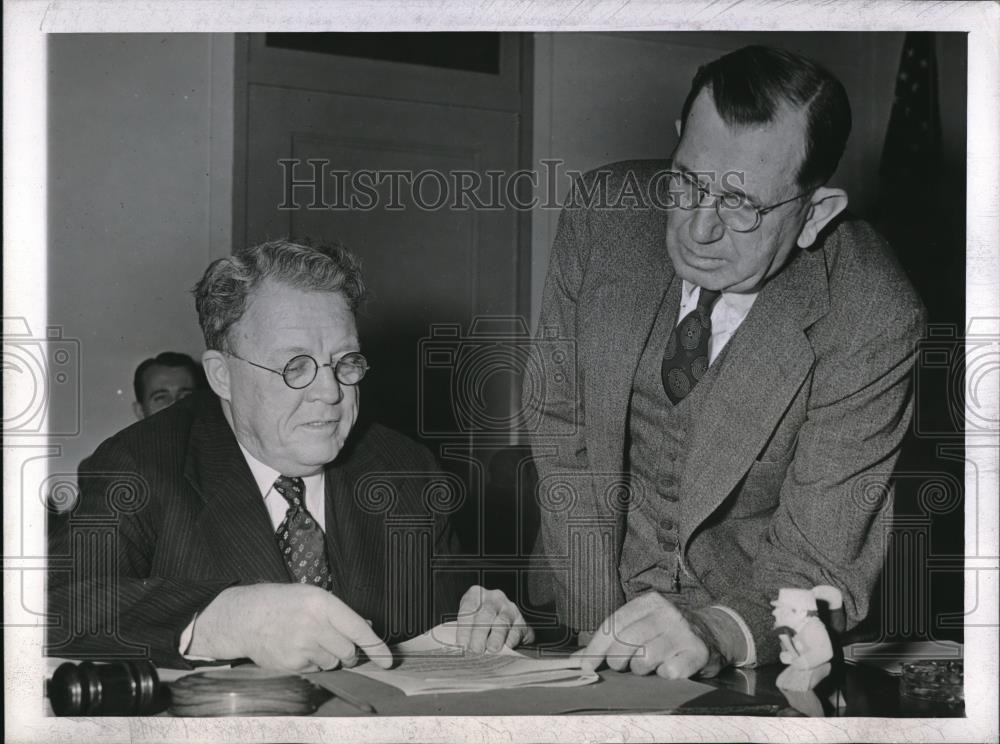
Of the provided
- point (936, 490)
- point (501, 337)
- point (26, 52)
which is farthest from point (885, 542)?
point (26, 52)

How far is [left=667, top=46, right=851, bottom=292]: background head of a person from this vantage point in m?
2.03

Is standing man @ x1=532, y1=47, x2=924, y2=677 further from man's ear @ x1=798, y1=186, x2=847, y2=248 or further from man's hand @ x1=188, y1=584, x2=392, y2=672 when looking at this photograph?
man's hand @ x1=188, y1=584, x2=392, y2=672

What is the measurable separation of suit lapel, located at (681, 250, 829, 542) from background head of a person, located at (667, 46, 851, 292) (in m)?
0.05

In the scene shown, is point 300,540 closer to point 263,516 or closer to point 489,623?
point 263,516

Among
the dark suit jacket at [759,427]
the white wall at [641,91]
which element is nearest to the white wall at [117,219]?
the white wall at [641,91]

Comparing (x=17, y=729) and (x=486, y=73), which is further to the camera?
(x=486, y=73)

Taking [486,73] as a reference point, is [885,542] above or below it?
below

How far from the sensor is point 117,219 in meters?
2.17

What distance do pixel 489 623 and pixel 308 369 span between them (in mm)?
609

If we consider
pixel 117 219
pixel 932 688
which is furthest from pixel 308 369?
pixel 932 688

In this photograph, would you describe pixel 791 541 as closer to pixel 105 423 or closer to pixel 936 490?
pixel 936 490

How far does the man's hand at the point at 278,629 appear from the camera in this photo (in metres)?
1.99

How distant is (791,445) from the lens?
6.97 ft

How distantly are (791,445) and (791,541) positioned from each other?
0.18 metres
